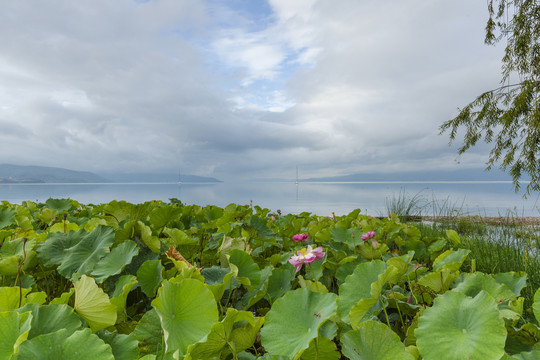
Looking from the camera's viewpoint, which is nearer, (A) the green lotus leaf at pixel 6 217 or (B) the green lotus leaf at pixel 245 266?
(B) the green lotus leaf at pixel 245 266

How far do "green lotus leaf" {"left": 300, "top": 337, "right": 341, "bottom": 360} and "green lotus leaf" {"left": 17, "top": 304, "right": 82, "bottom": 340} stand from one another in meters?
0.41

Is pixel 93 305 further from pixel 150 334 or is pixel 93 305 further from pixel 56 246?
pixel 56 246

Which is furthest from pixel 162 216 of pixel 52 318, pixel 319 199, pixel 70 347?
pixel 319 199

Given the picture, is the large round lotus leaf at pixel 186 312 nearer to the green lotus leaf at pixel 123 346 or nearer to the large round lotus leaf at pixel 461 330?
the green lotus leaf at pixel 123 346

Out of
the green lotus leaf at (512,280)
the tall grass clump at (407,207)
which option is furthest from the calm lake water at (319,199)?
the green lotus leaf at (512,280)

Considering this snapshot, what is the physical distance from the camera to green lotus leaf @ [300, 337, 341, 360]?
569mm

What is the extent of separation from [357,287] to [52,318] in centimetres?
61

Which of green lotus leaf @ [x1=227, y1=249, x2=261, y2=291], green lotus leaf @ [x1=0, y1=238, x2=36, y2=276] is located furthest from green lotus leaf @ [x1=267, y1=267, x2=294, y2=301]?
green lotus leaf @ [x1=0, y1=238, x2=36, y2=276]

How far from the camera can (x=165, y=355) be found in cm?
55

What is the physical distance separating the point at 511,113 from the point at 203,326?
11.1 metres

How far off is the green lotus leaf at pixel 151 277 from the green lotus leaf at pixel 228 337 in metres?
0.28

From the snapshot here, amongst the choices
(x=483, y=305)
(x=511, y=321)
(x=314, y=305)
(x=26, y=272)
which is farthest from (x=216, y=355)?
(x=26, y=272)

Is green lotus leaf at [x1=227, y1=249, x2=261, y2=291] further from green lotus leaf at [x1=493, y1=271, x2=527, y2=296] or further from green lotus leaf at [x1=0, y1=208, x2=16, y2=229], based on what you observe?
green lotus leaf at [x1=0, y1=208, x2=16, y2=229]

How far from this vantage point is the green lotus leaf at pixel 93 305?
23.8 inches
